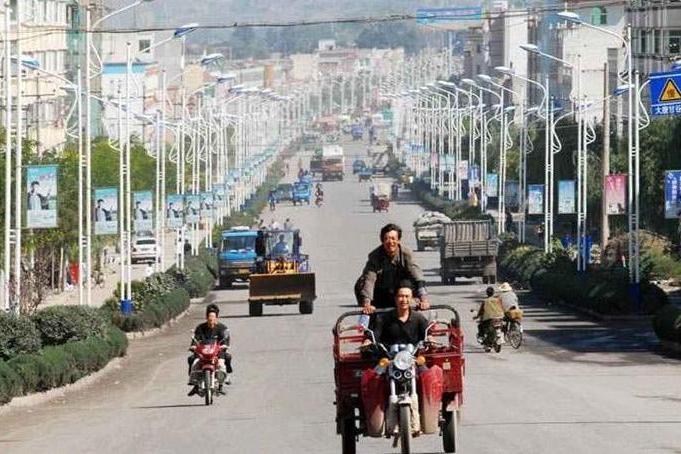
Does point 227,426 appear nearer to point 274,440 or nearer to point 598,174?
point 274,440

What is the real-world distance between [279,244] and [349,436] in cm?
4181

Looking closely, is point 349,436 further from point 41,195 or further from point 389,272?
point 41,195

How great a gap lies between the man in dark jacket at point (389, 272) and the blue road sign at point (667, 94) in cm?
2310

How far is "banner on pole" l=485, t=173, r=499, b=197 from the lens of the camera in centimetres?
10976

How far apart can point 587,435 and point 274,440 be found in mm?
3355

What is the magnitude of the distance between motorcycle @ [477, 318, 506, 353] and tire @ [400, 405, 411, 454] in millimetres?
24069

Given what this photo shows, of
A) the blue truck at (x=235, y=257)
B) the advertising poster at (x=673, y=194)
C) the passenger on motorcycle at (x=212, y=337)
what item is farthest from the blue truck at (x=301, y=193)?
the passenger on motorcycle at (x=212, y=337)

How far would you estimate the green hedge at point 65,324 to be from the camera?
41269mm

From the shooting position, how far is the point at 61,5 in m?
118

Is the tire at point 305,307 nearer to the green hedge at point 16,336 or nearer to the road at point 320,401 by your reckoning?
the road at point 320,401

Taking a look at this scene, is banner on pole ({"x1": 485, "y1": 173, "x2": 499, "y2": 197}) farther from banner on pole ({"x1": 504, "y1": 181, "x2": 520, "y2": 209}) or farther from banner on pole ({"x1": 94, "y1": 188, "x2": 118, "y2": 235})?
banner on pole ({"x1": 94, "y1": 188, "x2": 118, "y2": 235})

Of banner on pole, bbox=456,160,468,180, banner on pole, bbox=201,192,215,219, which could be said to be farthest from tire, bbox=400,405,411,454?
banner on pole, bbox=456,160,468,180

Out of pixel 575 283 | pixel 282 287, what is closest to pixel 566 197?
pixel 575 283

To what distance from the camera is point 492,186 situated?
111312mm
